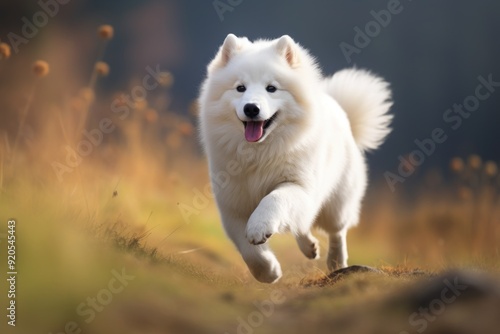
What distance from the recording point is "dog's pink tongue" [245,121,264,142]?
3746mm

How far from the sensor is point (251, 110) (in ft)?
11.8

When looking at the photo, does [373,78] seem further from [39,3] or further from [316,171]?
[39,3]

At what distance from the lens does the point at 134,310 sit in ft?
10.9

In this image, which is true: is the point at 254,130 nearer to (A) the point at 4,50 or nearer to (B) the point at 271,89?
(B) the point at 271,89

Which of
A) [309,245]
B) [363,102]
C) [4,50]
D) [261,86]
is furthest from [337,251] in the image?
[4,50]

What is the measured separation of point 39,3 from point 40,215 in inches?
57.0

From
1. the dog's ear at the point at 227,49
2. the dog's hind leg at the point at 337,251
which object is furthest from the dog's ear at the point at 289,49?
the dog's hind leg at the point at 337,251

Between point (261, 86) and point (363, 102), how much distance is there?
1.51 m

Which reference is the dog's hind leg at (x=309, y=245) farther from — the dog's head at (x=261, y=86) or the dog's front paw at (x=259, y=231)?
the dog's front paw at (x=259, y=231)

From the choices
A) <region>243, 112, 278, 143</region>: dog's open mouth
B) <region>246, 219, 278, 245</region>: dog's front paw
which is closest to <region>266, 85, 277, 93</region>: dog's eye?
<region>243, 112, 278, 143</region>: dog's open mouth

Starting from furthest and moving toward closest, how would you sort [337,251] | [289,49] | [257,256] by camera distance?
[337,251]
[289,49]
[257,256]

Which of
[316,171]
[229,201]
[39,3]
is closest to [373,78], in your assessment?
[316,171]

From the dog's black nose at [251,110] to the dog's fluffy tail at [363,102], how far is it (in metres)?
1.58

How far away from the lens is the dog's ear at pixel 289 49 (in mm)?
3975
